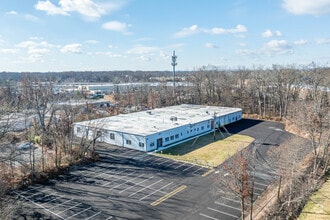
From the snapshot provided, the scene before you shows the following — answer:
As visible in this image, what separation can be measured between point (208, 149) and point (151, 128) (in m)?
8.67

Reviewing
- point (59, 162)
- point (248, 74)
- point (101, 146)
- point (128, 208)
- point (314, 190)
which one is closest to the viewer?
point (128, 208)

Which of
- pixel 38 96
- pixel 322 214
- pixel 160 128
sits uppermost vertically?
pixel 38 96

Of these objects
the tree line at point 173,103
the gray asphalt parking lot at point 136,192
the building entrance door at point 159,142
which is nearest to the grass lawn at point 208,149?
the building entrance door at point 159,142

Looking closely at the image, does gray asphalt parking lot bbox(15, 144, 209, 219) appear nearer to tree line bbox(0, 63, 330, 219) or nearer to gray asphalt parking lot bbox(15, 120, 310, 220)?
gray asphalt parking lot bbox(15, 120, 310, 220)

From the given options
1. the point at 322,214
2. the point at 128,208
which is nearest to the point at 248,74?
the point at 322,214

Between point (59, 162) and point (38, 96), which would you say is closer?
point (59, 162)

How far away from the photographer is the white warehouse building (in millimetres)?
34531

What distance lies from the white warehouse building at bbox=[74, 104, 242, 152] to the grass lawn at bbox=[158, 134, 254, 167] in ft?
5.30

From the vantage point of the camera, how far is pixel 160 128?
37.3 m

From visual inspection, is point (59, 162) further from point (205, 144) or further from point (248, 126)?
point (248, 126)

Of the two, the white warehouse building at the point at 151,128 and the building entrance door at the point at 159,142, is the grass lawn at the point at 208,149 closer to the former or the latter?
the building entrance door at the point at 159,142

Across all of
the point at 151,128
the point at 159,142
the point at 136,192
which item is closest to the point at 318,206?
the point at 136,192

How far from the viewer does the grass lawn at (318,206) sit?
63.2ft

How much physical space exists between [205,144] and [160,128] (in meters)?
6.81
